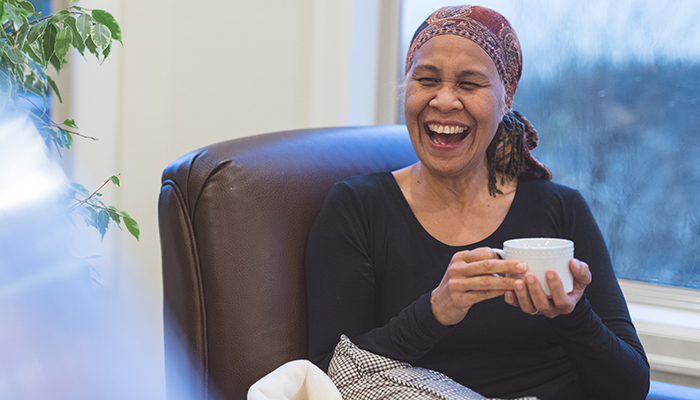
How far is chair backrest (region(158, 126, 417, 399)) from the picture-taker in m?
1.04

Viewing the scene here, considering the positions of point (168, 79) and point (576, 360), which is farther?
point (168, 79)

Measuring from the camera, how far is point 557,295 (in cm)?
88

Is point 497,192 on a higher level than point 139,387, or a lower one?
higher

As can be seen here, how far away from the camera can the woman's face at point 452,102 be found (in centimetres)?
116

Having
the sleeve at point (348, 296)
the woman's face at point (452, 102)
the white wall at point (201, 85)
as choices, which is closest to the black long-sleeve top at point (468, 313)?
the sleeve at point (348, 296)

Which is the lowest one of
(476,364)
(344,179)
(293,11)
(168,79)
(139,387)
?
(139,387)

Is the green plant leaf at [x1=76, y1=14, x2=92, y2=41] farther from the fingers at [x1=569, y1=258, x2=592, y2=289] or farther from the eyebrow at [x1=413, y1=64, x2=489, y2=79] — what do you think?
the fingers at [x1=569, y1=258, x2=592, y2=289]

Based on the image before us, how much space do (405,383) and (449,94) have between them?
532mm

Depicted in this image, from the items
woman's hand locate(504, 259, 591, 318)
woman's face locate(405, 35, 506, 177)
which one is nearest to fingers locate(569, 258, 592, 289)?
woman's hand locate(504, 259, 591, 318)

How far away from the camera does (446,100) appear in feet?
3.81

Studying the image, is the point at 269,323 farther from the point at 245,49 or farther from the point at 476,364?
the point at 245,49

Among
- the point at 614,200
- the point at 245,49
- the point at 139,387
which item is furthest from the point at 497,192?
the point at 139,387

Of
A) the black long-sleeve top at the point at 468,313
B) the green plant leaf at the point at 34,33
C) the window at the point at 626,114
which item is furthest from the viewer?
the window at the point at 626,114

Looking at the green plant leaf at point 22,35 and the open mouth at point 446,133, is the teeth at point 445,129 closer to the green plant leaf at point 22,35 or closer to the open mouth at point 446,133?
the open mouth at point 446,133
